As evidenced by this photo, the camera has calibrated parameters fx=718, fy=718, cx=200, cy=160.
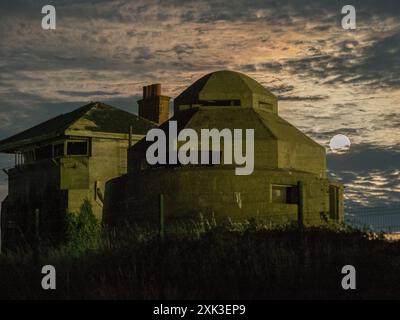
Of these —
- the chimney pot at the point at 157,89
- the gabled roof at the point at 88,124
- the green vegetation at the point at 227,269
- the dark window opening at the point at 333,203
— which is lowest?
the green vegetation at the point at 227,269

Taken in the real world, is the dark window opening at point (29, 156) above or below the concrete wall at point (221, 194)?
above

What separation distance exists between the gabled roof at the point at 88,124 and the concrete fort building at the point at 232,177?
463 cm

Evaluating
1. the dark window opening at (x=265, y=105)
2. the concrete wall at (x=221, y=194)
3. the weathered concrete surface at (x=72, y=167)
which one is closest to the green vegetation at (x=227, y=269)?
the concrete wall at (x=221, y=194)

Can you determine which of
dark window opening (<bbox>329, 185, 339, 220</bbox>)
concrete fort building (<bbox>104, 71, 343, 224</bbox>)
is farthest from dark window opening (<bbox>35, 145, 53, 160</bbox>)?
dark window opening (<bbox>329, 185, 339, 220</bbox>)

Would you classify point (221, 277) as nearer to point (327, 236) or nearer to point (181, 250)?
point (181, 250)

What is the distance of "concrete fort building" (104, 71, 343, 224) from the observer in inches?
1145

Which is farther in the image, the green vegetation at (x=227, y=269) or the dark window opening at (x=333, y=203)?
the dark window opening at (x=333, y=203)

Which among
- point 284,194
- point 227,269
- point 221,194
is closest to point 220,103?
point 284,194

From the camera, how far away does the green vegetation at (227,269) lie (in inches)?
568

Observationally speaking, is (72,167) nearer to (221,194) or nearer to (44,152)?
(44,152)

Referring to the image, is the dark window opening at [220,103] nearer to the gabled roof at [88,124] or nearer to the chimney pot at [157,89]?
the gabled roof at [88,124]

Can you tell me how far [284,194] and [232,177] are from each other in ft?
8.44

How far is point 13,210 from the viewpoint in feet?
153
